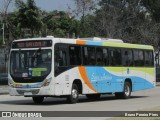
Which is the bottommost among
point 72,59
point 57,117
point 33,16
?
point 57,117

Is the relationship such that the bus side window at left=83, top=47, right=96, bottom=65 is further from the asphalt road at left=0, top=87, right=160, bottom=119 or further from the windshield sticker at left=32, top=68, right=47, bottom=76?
the windshield sticker at left=32, top=68, right=47, bottom=76

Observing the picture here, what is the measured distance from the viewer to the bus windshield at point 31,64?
22.5 meters

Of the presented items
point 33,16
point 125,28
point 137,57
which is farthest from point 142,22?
point 137,57

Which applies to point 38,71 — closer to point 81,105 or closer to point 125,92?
point 81,105

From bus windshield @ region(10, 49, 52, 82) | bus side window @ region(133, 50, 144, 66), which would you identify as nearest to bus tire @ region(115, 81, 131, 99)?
bus side window @ region(133, 50, 144, 66)

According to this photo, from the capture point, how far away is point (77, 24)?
6719 centimetres

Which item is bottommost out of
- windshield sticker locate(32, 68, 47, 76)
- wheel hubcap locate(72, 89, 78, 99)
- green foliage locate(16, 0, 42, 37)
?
wheel hubcap locate(72, 89, 78, 99)

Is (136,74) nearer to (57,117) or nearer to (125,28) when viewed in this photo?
(57,117)

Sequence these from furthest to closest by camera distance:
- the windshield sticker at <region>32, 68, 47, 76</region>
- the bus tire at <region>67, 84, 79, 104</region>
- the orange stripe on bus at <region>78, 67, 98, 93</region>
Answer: the orange stripe on bus at <region>78, 67, 98, 93</region> → the bus tire at <region>67, 84, 79, 104</region> → the windshield sticker at <region>32, 68, 47, 76</region>

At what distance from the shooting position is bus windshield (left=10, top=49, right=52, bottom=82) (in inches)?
886

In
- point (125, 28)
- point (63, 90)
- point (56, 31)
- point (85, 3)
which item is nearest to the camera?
point (63, 90)

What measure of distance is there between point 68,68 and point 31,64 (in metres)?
1.71

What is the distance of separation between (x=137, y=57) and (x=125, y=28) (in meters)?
32.1

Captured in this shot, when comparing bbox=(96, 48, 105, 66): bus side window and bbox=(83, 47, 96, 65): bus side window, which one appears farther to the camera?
bbox=(96, 48, 105, 66): bus side window
